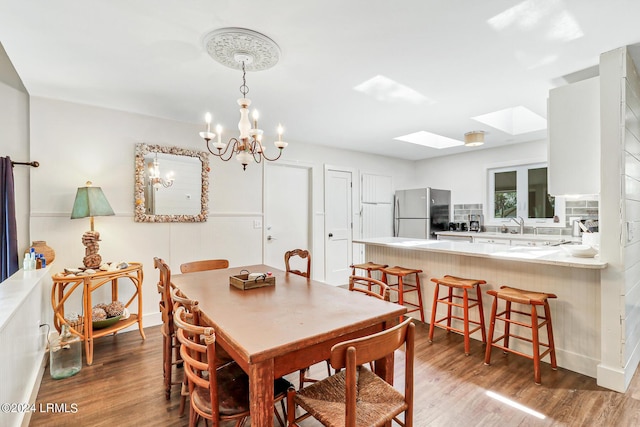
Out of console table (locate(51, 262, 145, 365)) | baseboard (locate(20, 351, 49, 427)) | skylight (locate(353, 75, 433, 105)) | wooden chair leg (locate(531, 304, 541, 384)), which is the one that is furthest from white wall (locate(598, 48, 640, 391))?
console table (locate(51, 262, 145, 365))

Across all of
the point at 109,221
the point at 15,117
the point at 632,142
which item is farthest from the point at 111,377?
the point at 632,142

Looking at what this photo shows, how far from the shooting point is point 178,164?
366cm

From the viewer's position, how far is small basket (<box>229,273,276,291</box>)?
208 cm

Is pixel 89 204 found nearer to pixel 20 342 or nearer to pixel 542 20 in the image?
pixel 20 342

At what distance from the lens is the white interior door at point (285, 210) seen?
446cm

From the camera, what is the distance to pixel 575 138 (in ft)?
8.11

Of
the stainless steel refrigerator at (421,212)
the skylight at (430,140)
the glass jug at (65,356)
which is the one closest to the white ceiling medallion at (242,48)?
the glass jug at (65,356)

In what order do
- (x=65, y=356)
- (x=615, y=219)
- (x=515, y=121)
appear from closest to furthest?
1. (x=615, y=219)
2. (x=65, y=356)
3. (x=515, y=121)

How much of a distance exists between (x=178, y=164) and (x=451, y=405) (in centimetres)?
349

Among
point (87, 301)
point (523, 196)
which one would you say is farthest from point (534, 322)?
point (87, 301)

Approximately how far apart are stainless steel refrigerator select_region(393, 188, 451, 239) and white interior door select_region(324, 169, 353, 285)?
1.12 metres

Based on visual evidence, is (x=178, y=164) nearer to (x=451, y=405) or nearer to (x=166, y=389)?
(x=166, y=389)

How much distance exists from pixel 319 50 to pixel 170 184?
7.89ft

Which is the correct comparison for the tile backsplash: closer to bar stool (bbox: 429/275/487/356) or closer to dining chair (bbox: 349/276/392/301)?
bar stool (bbox: 429/275/487/356)
